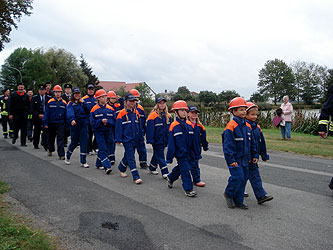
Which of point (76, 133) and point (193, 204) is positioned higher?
point (76, 133)

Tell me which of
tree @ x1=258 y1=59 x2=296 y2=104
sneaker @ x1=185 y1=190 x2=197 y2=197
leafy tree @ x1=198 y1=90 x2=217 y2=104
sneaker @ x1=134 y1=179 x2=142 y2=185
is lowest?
sneaker @ x1=134 y1=179 x2=142 y2=185

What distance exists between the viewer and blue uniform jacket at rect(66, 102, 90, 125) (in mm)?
8922

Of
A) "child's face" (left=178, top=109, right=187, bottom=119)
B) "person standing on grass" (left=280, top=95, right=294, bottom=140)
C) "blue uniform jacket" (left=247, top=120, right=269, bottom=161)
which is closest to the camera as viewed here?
"blue uniform jacket" (left=247, top=120, right=269, bottom=161)

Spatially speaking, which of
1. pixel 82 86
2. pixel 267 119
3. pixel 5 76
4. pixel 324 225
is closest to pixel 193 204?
pixel 324 225

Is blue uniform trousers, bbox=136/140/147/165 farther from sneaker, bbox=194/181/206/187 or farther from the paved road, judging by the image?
sneaker, bbox=194/181/206/187

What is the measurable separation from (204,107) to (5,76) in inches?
3464

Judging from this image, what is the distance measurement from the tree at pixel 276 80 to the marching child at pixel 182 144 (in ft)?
284

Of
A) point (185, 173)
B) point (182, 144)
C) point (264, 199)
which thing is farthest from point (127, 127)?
point (264, 199)

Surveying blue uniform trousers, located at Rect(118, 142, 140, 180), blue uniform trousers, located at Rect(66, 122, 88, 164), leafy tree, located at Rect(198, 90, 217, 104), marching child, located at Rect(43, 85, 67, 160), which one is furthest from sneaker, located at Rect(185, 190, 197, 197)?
leafy tree, located at Rect(198, 90, 217, 104)

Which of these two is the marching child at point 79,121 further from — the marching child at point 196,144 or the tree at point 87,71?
the tree at point 87,71

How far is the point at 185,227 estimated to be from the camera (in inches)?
179

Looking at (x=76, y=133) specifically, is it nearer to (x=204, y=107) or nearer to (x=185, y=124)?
(x=185, y=124)

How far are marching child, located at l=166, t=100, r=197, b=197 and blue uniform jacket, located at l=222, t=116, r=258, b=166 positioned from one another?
1.06 m

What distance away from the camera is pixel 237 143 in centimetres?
545
